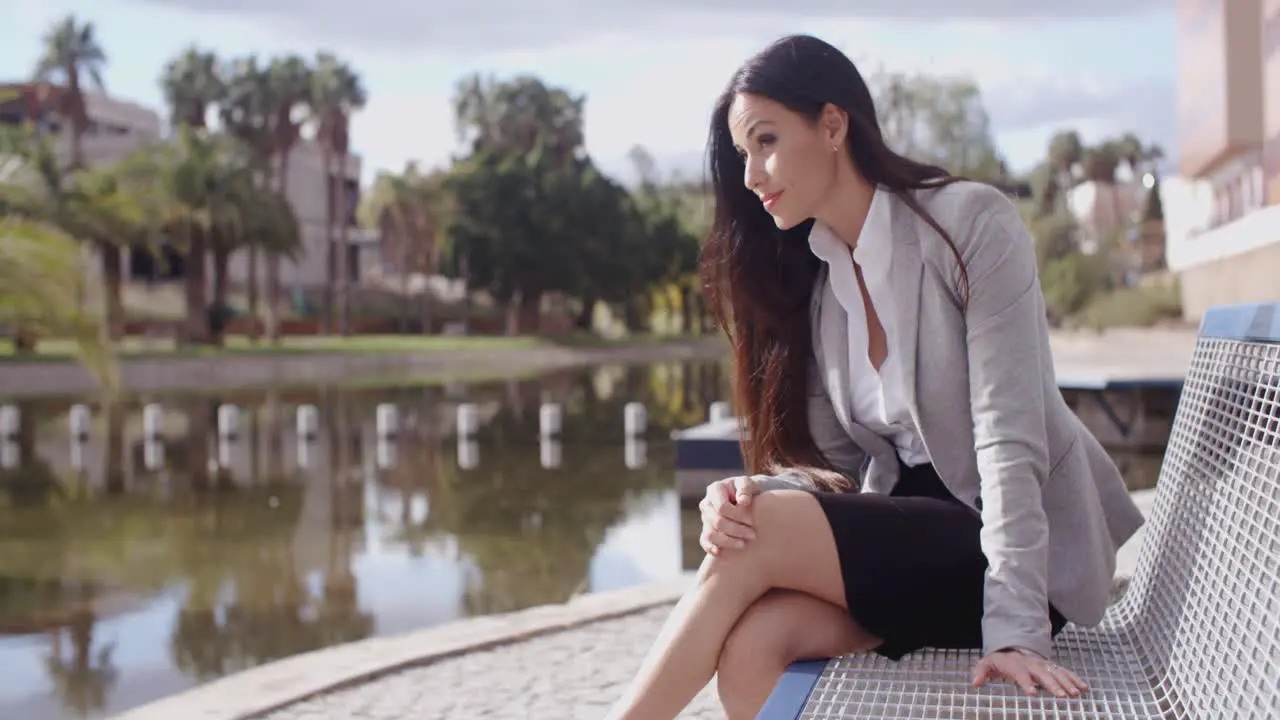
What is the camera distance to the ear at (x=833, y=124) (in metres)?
2.54

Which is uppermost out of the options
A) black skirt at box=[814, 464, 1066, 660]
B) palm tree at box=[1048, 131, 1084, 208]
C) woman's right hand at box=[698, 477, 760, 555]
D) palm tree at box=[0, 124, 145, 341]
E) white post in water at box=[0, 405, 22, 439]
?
palm tree at box=[1048, 131, 1084, 208]

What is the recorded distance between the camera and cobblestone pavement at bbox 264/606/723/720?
4379mm

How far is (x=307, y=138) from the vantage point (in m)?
54.3

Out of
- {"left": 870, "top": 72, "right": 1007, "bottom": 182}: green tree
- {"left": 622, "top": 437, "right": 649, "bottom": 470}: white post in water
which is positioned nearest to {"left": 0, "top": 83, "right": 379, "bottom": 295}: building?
{"left": 870, "top": 72, "right": 1007, "bottom": 182}: green tree

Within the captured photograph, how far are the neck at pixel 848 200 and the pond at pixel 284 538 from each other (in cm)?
414

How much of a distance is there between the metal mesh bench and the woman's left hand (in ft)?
0.07

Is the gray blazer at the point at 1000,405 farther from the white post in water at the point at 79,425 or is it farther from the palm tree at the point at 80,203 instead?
the palm tree at the point at 80,203

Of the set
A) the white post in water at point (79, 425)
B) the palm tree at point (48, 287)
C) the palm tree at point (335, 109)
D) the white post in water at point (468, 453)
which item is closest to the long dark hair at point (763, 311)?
the white post in water at point (468, 453)

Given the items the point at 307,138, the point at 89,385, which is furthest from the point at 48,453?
the point at 307,138

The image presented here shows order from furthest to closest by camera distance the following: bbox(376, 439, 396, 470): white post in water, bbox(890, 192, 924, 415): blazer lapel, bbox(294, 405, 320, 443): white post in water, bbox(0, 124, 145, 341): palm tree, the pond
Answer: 1. bbox(0, 124, 145, 341): palm tree
2. bbox(294, 405, 320, 443): white post in water
3. bbox(376, 439, 396, 470): white post in water
4. the pond
5. bbox(890, 192, 924, 415): blazer lapel

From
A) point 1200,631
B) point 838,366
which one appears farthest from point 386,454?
point 1200,631

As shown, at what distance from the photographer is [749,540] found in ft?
7.70

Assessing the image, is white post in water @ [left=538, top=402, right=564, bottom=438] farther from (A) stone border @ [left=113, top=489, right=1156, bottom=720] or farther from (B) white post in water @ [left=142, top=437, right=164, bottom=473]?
(A) stone border @ [left=113, top=489, right=1156, bottom=720]

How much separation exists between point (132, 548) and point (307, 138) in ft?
155
